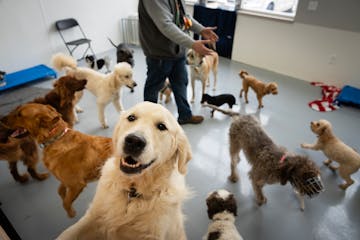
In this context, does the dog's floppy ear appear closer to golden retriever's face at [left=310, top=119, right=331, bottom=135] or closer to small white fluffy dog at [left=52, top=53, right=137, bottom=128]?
golden retriever's face at [left=310, top=119, right=331, bottom=135]

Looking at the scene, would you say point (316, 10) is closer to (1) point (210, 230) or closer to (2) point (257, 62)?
(2) point (257, 62)

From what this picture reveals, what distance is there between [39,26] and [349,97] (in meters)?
5.38

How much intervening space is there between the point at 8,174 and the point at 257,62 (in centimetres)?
454

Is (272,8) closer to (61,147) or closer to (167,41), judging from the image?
(167,41)

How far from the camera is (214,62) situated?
3.74 m

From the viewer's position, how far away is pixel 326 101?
3.68 metres

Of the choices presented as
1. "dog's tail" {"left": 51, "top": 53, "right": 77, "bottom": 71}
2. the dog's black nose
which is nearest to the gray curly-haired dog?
the dog's black nose

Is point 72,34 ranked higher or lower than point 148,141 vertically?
lower

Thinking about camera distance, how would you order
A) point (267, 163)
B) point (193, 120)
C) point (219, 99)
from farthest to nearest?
point (219, 99) < point (193, 120) < point (267, 163)

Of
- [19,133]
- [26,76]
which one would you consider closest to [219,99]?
[19,133]

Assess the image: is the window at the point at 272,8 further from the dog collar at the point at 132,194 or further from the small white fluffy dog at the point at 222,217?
the dog collar at the point at 132,194

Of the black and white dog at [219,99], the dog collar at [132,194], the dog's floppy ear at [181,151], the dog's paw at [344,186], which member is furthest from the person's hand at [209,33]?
the dog's paw at [344,186]

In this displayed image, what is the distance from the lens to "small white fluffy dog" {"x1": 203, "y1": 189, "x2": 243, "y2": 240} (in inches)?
59.7

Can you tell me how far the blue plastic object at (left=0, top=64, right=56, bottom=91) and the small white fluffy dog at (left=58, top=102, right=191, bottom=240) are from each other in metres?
3.38
